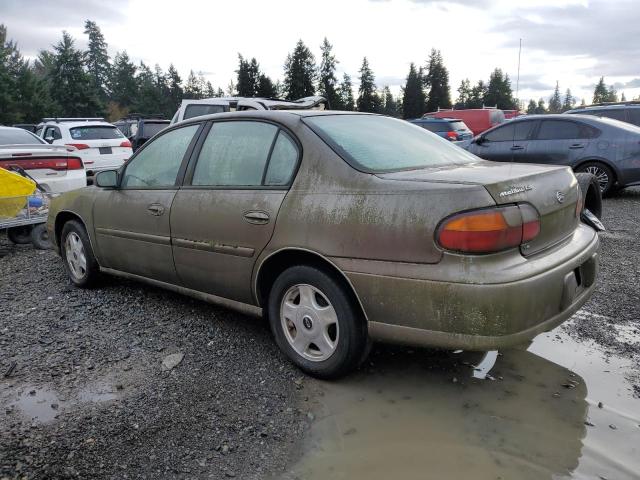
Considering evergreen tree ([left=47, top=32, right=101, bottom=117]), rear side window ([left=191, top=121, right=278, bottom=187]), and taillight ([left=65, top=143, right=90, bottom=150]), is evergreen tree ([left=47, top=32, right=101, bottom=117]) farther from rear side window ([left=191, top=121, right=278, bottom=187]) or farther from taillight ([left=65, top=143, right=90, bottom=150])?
rear side window ([left=191, top=121, right=278, bottom=187])

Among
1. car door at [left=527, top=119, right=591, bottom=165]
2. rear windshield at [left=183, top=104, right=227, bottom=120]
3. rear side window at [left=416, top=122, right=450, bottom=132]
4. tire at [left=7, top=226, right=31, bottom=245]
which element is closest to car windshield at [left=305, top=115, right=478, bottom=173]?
tire at [left=7, top=226, right=31, bottom=245]

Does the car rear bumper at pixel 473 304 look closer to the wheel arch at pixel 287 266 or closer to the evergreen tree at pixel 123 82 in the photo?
the wheel arch at pixel 287 266

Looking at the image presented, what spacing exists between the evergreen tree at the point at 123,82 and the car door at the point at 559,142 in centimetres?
7159

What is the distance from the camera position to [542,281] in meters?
2.49

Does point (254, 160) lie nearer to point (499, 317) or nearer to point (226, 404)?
point (226, 404)

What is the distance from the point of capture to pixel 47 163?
6.81 m

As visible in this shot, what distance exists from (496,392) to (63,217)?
416 centimetres

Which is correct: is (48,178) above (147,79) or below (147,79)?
below

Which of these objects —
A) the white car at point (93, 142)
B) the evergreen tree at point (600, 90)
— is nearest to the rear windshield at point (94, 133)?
the white car at point (93, 142)

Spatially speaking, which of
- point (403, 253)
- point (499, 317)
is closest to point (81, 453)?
point (403, 253)

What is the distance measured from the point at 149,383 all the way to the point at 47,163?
495 centimetres

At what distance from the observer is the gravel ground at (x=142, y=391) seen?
2365 millimetres

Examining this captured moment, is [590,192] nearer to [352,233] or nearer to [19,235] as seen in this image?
[352,233]

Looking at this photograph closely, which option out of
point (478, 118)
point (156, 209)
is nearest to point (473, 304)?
point (156, 209)
